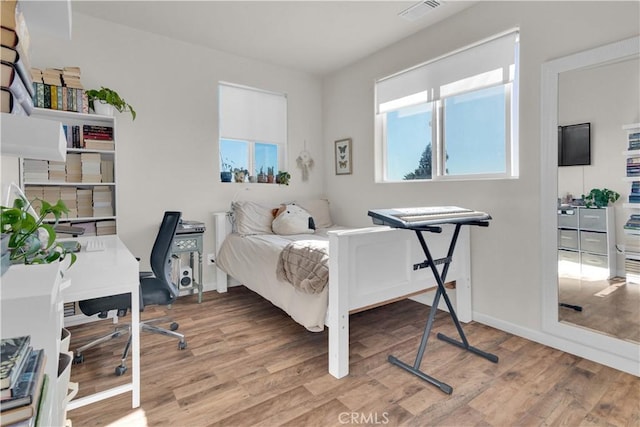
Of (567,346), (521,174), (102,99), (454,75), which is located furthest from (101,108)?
(567,346)

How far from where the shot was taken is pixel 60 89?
2775 mm

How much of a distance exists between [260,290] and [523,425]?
6.62 ft

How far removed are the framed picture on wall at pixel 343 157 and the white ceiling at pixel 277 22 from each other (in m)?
1.00

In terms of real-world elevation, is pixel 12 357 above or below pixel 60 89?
below

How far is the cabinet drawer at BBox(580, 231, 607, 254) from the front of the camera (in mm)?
2232

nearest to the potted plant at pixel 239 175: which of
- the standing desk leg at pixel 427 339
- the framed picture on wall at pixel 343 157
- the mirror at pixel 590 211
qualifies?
the framed picture on wall at pixel 343 157

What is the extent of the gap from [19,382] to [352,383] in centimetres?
177

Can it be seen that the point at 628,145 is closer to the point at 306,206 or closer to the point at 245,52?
the point at 306,206

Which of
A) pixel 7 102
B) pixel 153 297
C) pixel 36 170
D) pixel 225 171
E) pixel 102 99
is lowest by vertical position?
pixel 153 297

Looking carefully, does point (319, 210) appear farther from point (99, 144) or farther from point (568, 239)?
point (568, 239)

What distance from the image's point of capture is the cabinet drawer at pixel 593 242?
2232 millimetres

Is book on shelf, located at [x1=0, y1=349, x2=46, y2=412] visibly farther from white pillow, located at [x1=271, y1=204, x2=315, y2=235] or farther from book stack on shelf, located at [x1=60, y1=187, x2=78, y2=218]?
white pillow, located at [x1=271, y1=204, x2=315, y2=235]

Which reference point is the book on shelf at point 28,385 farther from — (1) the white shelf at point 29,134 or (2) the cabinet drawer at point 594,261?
(2) the cabinet drawer at point 594,261

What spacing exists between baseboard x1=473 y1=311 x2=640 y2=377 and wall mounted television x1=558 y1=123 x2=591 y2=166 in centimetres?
122
